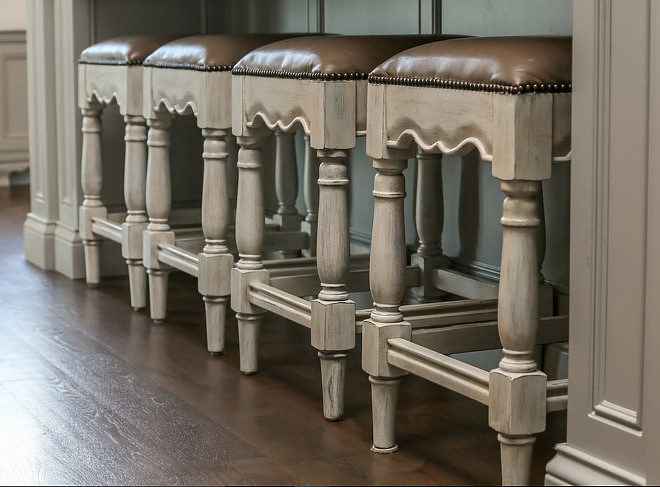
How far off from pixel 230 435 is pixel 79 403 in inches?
13.0

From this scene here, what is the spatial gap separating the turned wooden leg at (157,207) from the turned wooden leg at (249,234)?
1.50 ft

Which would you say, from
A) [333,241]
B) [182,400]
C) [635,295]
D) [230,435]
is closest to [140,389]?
[182,400]

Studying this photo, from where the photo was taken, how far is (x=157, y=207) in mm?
2527

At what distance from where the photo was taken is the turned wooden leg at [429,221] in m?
2.21

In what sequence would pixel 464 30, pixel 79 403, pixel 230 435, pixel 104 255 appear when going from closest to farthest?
pixel 230 435 → pixel 79 403 → pixel 464 30 → pixel 104 255

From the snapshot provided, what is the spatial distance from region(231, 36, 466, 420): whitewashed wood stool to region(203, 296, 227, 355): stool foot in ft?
0.57

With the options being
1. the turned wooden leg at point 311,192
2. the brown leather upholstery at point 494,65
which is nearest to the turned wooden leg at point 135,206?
the turned wooden leg at point 311,192

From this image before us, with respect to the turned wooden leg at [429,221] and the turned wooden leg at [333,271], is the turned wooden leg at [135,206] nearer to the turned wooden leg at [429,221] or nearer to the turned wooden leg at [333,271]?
the turned wooden leg at [429,221]

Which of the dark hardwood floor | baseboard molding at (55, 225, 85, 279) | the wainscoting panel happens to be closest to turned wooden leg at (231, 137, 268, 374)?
the dark hardwood floor

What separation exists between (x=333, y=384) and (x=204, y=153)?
0.63m

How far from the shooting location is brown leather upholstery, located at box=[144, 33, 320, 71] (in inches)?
87.0

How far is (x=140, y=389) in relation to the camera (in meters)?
2.01

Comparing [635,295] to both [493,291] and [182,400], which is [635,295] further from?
[182,400]

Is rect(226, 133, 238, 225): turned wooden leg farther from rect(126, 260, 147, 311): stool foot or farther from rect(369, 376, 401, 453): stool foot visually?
rect(369, 376, 401, 453): stool foot
